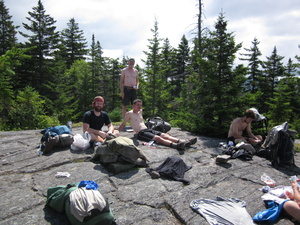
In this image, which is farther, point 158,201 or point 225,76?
point 225,76

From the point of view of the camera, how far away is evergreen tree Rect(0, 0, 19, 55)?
955 inches

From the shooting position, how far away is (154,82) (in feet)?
56.4

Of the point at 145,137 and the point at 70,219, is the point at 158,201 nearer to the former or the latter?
the point at 70,219

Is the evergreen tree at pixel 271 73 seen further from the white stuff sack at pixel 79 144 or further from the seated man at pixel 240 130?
the white stuff sack at pixel 79 144

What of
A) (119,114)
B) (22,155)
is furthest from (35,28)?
(22,155)

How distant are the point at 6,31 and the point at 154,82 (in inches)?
865

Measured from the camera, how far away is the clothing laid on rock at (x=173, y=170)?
154 inches

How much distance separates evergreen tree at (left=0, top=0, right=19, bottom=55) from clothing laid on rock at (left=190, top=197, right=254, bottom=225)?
29.5 meters

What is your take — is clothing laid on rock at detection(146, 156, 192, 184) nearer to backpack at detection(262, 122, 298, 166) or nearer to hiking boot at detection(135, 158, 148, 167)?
hiking boot at detection(135, 158, 148, 167)

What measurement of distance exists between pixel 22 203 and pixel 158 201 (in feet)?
6.92

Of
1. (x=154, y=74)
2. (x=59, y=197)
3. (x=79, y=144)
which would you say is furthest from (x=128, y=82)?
(x=154, y=74)

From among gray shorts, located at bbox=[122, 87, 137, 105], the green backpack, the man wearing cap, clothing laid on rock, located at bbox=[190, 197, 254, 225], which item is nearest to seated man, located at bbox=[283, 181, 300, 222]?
clothing laid on rock, located at bbox=[190, 197, 254, 225]

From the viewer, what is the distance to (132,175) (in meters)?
3.96

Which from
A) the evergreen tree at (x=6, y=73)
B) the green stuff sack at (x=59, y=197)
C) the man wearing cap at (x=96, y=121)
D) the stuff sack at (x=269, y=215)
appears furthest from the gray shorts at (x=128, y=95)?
the stuff sack at (x=269, y=215)
